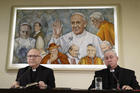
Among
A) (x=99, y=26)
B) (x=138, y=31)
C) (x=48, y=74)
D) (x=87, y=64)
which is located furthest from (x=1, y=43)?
(x=138, y=31)

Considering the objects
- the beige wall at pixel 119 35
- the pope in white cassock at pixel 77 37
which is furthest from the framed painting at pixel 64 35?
the beige wall at pixel 119 35

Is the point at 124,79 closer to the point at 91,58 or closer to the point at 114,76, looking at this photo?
the point at 114,76

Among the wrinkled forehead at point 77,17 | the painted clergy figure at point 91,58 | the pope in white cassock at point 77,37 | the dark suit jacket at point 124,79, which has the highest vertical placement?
the wrinkled forehead at point 77,17

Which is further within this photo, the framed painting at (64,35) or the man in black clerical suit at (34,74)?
the framed painting at (64,35)

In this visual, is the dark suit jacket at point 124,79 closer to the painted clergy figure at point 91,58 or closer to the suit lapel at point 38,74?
the painted clergy figure at point 91,58

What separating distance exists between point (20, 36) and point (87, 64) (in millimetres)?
1668

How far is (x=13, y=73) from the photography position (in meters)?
3.89

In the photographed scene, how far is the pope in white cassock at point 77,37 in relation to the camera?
12.8 ft

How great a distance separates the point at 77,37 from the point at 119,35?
93 centimetres

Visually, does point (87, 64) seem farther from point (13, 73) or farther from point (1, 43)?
point (1, 43)

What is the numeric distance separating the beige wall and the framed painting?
0.13 metres

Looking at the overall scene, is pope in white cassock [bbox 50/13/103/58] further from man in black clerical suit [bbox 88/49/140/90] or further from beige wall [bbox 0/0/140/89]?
man in black clerical suit [bbox 88/49/140/90]

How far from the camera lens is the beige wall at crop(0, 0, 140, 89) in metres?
3.78

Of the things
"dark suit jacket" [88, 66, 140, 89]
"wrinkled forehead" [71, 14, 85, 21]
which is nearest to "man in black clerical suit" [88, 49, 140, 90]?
"dark suit jacket" [88, 66, 140, 89]
